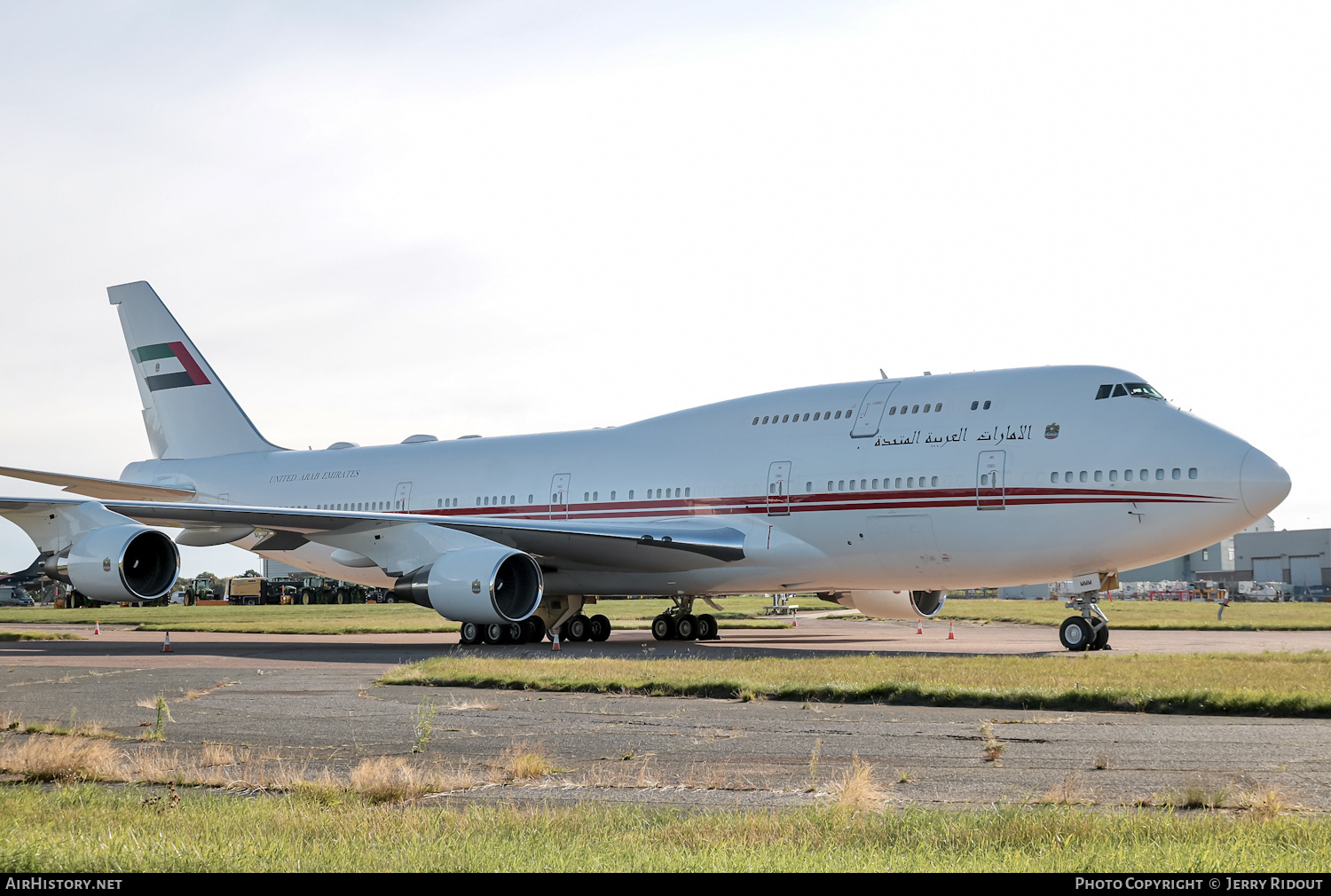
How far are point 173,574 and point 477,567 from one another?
5.89 meters

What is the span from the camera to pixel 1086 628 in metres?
19.8

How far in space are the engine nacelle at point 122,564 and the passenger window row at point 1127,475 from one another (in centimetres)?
1600

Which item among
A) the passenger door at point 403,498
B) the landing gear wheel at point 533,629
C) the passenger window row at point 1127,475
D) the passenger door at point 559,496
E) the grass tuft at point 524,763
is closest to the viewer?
the grass tuft at point 524,763

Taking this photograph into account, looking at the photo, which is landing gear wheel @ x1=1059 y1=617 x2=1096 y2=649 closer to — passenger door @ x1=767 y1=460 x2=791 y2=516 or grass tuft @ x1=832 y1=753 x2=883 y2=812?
passenger door @ x1=767 y1=460 x2=791 y2=516

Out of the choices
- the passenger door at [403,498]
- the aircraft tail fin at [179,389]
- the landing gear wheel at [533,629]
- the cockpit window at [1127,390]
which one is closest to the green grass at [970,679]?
the cockpit window at [1127,390]

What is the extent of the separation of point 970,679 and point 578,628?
48.2 feet

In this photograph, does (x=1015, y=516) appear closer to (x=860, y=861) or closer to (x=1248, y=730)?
(x=1248, y=730)

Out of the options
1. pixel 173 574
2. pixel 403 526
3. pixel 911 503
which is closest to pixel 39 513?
pixel 173 574

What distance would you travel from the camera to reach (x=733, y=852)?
16.9 feet

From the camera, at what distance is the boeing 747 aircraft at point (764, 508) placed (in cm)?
1912

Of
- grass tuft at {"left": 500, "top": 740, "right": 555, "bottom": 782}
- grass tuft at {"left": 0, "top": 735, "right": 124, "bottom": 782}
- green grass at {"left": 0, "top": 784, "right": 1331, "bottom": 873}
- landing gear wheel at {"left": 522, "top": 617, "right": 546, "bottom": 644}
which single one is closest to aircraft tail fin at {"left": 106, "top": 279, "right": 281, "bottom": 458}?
landing gear wheel at {"left": 522, "top": 617, "right": 546, "bottom": 644}

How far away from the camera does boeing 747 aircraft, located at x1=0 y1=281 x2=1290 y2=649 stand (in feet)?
62.7

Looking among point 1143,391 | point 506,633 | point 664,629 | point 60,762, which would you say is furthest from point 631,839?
point 664,629

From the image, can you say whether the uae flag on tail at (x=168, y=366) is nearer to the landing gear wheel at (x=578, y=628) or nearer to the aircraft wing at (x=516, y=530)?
the aircraft wing at (x=516, y=530)
